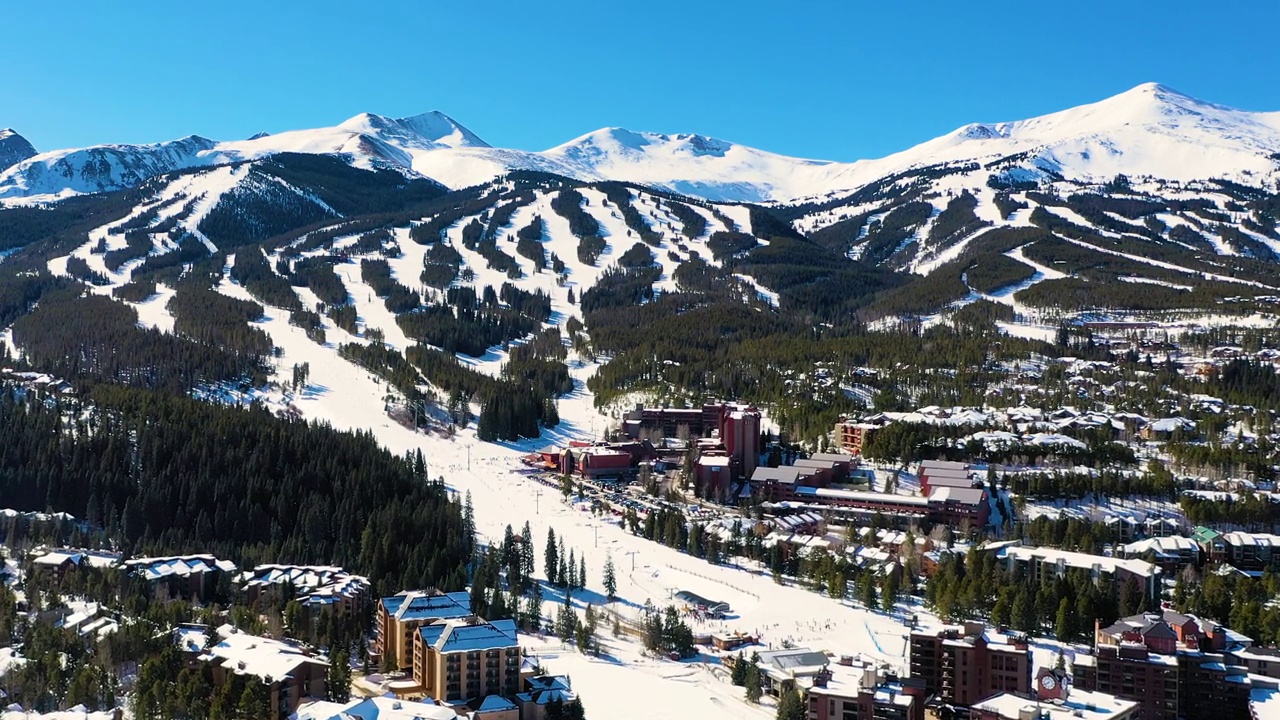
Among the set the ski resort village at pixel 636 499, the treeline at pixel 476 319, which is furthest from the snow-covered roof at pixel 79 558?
the treeline at pixel 476 319

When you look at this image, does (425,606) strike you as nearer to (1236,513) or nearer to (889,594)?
(889,594)

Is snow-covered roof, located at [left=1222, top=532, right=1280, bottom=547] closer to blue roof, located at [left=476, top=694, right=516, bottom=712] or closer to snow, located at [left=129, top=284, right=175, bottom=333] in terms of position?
blue roof, located at [left=476, top=694, right=516, bottom=712]

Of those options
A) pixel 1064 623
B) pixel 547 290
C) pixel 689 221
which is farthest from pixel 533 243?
pixel 1064 623

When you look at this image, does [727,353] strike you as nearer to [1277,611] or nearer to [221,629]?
[1277,611]

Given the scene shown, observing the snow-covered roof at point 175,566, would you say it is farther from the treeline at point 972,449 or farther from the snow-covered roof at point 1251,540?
the snow-covered roof at point 1251,540

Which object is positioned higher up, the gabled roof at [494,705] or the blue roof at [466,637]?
the blue roof at [466,637]
